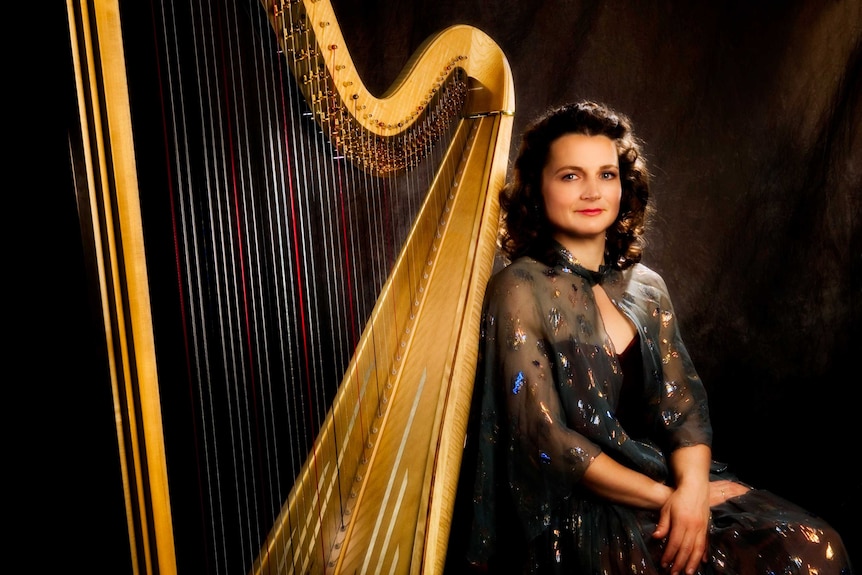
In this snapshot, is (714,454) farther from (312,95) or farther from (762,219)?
(312,95)

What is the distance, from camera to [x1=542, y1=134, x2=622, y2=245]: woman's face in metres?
1.83

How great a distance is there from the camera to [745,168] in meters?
2.93

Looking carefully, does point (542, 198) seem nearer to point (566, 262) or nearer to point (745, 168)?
point (566, 262)

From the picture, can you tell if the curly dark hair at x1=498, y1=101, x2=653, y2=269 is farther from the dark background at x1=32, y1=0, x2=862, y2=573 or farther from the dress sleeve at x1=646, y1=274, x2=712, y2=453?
the dark background at x1=32, y1=0, x2=862, y2=573

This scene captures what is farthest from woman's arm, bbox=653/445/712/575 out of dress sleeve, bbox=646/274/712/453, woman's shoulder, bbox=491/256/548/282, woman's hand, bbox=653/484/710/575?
woman's shoulder, bbox=491/256/548/282

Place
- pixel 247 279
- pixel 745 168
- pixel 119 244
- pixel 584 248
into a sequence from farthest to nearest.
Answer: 1. pixel 745 168
2. pixel 247 279
3. pixel 584 248
4. pixel 119 244

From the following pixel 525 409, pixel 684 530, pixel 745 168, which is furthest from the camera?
pixel 745 168

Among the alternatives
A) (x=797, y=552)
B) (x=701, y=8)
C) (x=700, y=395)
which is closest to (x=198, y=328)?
(x=700, y=395)

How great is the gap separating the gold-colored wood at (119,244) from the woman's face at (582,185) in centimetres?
128

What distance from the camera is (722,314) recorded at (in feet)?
9.84

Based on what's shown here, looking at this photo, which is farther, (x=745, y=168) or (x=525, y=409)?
(x=745, y=168)

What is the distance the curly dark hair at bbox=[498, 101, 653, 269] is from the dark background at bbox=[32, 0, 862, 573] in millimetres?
1057

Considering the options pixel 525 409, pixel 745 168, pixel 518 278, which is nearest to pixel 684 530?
pixel 525 409

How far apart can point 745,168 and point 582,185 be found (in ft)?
4.54
